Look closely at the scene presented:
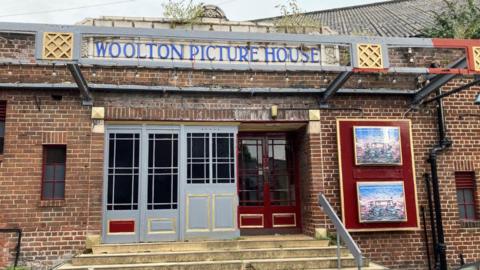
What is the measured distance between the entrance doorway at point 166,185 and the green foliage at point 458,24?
19.6 ft

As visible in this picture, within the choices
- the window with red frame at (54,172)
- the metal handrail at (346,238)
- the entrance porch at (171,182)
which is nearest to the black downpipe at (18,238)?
the window with red frame at (54,172)

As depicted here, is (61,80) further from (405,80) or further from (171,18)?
(405,80)

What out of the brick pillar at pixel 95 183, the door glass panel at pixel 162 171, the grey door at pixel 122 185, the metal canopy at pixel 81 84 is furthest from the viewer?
the door glass panel at pixel 162 171

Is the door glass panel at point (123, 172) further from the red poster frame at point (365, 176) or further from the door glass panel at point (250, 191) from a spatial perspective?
the red poster frame at point (365, 176)

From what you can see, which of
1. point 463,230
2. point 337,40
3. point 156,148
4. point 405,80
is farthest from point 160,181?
point 463,230

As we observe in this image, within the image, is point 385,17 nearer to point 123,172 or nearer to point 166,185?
point 166,185

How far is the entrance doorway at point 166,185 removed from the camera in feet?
26.1

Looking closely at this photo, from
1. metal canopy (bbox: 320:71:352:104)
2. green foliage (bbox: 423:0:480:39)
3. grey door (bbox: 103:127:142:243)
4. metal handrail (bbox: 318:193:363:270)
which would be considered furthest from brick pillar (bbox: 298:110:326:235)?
green foliage (bbox: 423:0:480:39)

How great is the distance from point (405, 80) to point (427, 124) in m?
1.01

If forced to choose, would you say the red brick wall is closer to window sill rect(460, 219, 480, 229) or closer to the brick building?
the brick building

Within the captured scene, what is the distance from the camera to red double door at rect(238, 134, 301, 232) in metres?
9.02

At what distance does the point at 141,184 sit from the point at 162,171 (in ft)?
1.51

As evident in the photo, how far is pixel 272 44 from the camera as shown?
27.6 ft

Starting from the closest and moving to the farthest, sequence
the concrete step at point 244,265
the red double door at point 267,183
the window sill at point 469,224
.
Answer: the concrete step at point 244,265 → the window sill at point 469,224 → the red double door at point 267,183
